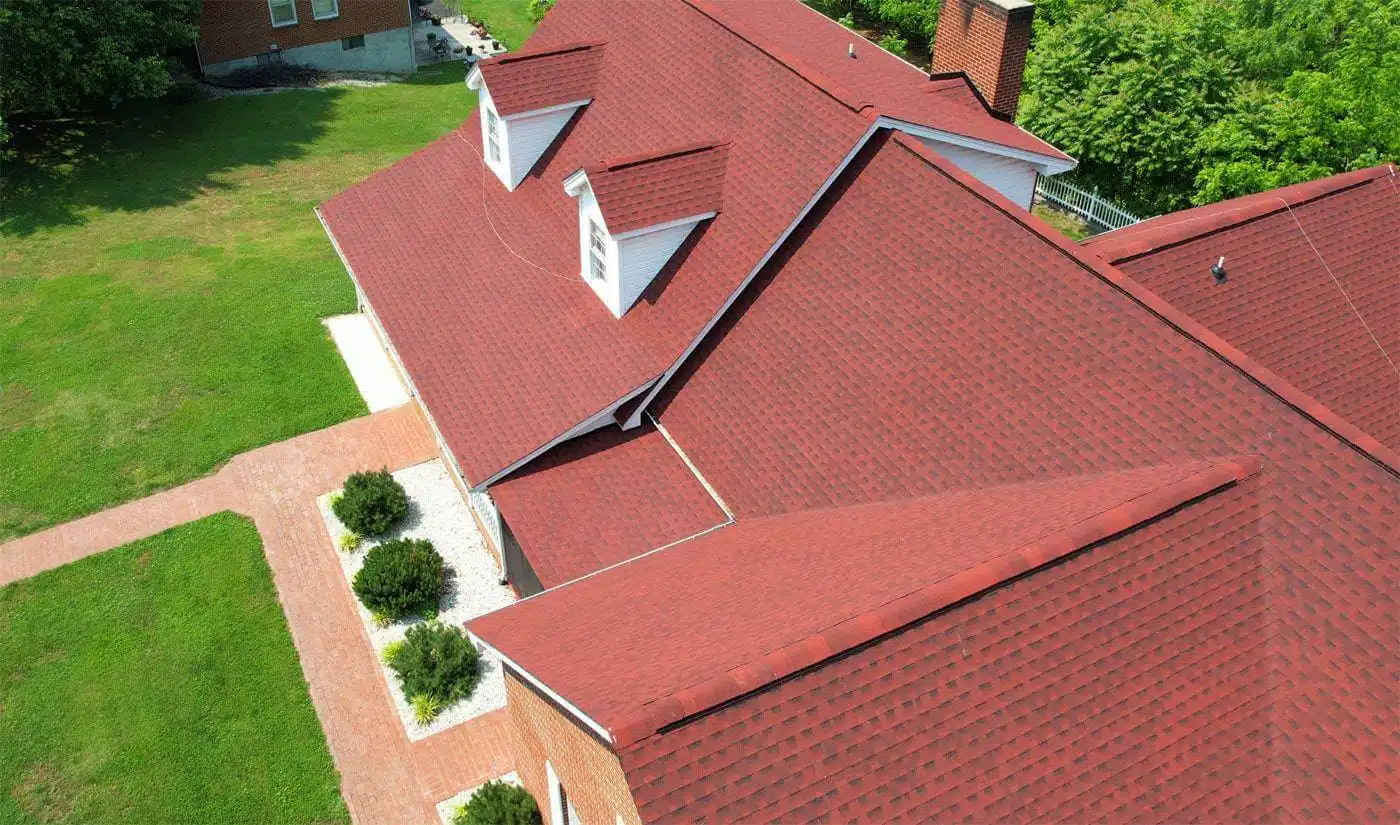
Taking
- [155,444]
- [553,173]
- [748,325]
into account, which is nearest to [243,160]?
[155,444]

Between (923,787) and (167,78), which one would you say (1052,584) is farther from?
(167,78)

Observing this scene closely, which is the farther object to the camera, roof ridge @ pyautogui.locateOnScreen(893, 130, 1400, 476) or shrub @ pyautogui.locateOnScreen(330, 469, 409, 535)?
shrub @ pyautogui.locateOnScreen(330, 469, 409, 535)

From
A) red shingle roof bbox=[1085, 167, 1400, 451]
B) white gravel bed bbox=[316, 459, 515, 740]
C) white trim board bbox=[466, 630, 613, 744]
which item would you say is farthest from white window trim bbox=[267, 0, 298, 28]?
white trim board bbox=[466, 630, 613, 744]

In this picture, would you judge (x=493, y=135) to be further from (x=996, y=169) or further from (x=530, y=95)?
(x=996, y=169)

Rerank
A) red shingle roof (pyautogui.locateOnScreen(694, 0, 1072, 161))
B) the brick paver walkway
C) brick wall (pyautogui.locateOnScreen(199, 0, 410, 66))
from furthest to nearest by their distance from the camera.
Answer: brick wall (pyautogui.locateOnScreen(199, 0, 410, 66)) < red shingle roof (pyautogui.locateOnScreen(694, 0, 1072, 161)) < the brick paver walkway

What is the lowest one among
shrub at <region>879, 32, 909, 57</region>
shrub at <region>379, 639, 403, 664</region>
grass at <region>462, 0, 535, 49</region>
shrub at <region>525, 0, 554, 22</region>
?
shrub at <region>379, 639, 403, 664</region>

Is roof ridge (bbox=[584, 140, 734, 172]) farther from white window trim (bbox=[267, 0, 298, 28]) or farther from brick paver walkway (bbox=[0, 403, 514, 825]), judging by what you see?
white window trim (bbox=[267, 0, 298, 28])
